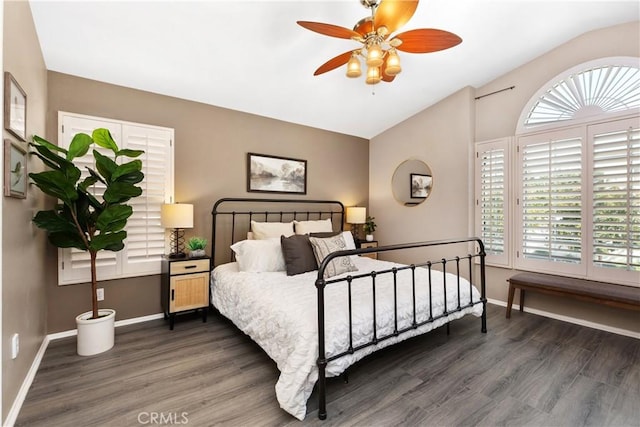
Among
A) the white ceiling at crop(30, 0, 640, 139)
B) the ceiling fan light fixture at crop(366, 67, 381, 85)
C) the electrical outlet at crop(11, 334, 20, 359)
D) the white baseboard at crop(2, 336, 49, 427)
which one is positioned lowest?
the white baseboard at crop(2, 336, 49, 427)

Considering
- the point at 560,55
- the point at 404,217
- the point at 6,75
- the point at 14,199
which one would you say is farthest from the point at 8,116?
the point at 560,55

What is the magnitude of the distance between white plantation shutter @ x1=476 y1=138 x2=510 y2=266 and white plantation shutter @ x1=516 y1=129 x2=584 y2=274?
165 millimetres

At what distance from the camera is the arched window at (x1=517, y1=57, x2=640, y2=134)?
9.80ft

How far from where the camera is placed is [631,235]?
2.89 meters

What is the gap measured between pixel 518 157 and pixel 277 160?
121 inches

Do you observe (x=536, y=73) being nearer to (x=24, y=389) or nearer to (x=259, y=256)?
(x=259, y=256)

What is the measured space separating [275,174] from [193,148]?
1116 millimetres

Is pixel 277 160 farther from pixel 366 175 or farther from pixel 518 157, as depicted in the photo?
pixel 518 157

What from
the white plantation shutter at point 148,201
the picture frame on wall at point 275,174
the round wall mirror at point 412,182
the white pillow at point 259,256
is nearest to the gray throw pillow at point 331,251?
the white pillow at point 259,256

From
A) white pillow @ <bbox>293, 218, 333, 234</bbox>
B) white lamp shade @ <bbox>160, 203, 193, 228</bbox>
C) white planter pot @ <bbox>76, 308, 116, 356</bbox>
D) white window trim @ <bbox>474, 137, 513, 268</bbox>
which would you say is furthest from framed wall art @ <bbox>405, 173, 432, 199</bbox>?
white planter pot @ <bbox>76, 308, 116, 356</bbox>

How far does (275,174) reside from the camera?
4.24 metres

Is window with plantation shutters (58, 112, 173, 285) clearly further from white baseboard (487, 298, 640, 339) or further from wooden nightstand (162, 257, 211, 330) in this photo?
white baseboard (487, 298, 640, 339)

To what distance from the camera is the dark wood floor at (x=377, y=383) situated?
1.81 meters

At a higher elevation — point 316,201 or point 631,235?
point 316,201
